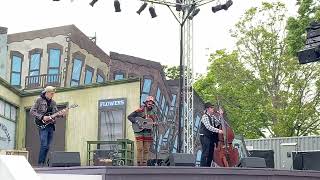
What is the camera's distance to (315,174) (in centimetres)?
789

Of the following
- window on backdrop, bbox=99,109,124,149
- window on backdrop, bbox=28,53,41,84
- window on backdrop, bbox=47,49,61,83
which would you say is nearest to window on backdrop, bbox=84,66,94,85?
window on backdrop, bbox=47,49,61,83

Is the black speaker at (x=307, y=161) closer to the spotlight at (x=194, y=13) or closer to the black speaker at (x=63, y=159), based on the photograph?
the spotlight at (x=194, y=13)

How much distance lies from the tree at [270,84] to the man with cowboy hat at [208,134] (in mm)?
13567

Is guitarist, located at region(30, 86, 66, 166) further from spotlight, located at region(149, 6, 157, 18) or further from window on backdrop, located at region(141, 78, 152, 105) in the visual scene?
window on backdrop, located at region(141, 78, 152, 105)

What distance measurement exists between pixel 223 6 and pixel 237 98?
37.3ft

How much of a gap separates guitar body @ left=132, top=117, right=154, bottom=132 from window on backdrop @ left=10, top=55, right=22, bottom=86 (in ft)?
28.1

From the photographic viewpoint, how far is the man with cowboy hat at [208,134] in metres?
8.23

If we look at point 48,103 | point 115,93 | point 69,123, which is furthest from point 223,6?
point 48,103

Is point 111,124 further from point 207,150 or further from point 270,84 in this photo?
point 270,84

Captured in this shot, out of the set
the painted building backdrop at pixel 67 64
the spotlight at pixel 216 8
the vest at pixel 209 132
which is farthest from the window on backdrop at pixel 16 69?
the vest at pixel 209 132

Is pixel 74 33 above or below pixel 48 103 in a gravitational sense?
above

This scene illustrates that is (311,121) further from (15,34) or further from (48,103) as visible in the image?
(48,103)

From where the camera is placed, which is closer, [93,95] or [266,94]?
[93,95]

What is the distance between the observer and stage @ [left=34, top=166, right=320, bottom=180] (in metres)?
6.56
